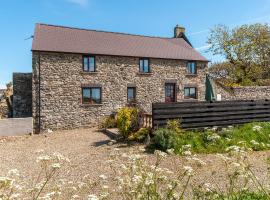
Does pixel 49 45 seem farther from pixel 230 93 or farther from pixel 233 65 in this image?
pixel 233 65

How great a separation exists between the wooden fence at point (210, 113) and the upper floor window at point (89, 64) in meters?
10.1

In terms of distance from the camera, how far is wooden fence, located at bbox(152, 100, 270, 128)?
43.5 ft

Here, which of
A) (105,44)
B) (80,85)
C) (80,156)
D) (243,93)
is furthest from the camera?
(243,93)

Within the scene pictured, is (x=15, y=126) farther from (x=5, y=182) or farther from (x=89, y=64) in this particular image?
(x=5, y=182)

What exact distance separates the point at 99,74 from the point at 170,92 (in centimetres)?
717

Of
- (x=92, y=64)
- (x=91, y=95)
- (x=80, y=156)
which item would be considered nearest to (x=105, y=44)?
(x=92, y=64)

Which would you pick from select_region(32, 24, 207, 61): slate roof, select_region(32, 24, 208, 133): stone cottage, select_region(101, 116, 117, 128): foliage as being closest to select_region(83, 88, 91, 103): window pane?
select_region(32, 24, 208, 133): stone cottage

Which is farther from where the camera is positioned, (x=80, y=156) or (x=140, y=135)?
(x=140, y=135)

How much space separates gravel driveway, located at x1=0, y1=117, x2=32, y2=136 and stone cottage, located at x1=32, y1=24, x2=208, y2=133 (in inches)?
28.8

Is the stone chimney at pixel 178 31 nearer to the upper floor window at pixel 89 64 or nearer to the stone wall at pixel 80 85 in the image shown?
the stone wall at pixel 80 85

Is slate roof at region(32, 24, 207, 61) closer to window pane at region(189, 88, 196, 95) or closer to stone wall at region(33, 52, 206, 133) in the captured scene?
stone wall at region(33, 52, 206, 133)

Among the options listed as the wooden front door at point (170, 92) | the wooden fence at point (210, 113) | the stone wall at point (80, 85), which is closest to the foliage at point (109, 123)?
the stone wall at point (80, 85)

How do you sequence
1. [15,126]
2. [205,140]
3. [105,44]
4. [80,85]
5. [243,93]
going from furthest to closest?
[243,93] < [105,44] < [80,85] < [15,126] < [205,140]

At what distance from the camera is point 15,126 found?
18.6 meters
